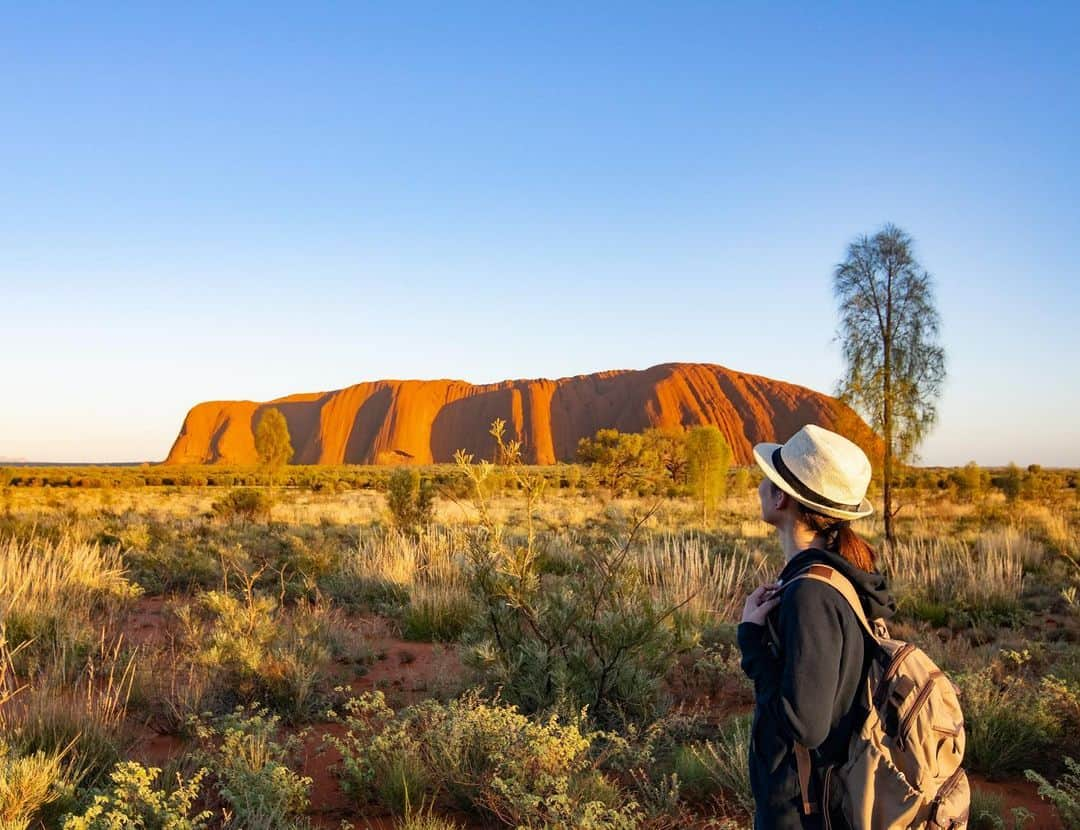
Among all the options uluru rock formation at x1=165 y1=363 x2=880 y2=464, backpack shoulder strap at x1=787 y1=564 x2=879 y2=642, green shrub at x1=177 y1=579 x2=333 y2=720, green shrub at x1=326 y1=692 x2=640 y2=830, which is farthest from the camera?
uluru rock formation at x1=165 y1=363 x2=880 y2=464

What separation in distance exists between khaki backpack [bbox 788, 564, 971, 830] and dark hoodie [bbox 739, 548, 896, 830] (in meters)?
0.06

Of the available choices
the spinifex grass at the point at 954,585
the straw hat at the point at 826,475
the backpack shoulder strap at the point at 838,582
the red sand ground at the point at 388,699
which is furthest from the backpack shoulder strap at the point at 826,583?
the spinifex grass at the point at 954,585

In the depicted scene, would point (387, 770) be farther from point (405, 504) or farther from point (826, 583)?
→ point (405, 504)

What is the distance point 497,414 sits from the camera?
108 meters

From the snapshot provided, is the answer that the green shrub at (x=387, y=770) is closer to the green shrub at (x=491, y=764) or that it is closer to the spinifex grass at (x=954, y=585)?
the green shrub at (x=491, y=764)

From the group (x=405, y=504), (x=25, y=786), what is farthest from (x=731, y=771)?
(x=405, y=504)

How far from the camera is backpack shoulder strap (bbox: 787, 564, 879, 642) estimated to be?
1908 millimetres

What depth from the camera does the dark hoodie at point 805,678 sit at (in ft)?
6.02

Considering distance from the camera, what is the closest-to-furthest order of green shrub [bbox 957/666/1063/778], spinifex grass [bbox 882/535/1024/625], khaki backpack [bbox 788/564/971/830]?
1. khaki backpack [bbox 788/564/971/830]
2. green shrub [bbox 957/666/1063/778]
3. spinifex grass [bbox 882/535/1024/625]

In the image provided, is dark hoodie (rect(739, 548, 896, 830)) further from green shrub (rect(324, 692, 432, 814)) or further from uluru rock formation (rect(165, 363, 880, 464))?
uluru rock formation (rect(165, 363, 880, 464))

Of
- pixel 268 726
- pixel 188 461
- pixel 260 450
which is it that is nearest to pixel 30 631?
pixel 268 726

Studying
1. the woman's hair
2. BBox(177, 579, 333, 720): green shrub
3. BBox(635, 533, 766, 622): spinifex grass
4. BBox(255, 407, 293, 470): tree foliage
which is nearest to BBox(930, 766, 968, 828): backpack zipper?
the woman's hair

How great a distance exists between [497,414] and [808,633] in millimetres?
105943

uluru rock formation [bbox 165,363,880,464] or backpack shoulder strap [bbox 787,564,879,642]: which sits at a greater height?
uluru rock formation [bbox 165,363,880,464]
